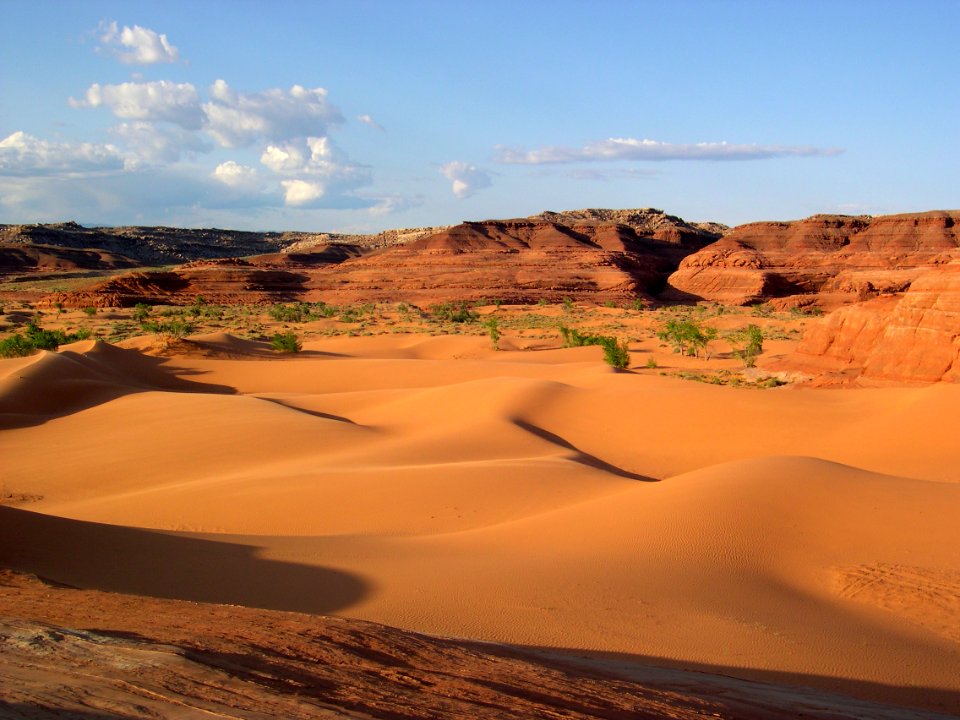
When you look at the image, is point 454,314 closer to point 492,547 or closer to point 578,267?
point 578,267

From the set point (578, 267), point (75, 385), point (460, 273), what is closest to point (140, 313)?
point (75, 385)

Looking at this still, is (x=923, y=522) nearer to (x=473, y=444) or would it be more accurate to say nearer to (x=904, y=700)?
(x=904, y=700)

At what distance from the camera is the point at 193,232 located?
134 m

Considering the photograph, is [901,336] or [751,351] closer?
[901,336]

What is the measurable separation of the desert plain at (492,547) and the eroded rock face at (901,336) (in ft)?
2.69

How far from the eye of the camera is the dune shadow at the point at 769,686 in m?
4.32

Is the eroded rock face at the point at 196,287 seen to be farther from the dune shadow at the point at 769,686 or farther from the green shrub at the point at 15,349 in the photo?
the dune shadow at the point at 769,686

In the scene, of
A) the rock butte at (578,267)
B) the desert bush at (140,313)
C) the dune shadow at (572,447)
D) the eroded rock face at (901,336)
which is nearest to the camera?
the dune shadow at (572,447)

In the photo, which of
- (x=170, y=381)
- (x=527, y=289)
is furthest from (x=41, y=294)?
(x=170, y=381)

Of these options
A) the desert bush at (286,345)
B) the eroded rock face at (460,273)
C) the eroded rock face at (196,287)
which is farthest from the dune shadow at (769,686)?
the eroded rock face at (460,273)

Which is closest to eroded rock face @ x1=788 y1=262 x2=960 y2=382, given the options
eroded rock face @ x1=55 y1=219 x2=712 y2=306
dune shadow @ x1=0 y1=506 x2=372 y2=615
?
dune shadow @ x1=0 y1=506 x2=372 y2=615

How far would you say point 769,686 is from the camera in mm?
4773

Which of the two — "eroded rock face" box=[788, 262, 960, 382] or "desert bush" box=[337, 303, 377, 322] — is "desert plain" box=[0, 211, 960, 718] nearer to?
"eroded rock face" box=[788, 262, 960, 382]

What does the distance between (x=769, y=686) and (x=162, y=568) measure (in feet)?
15.3
